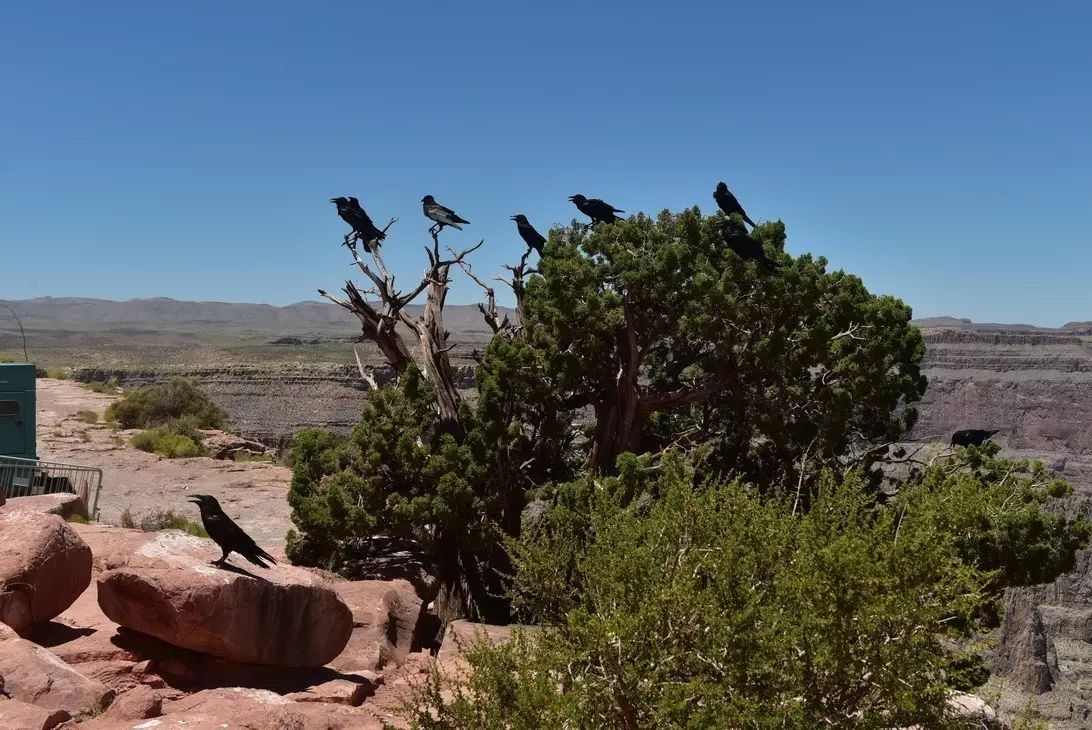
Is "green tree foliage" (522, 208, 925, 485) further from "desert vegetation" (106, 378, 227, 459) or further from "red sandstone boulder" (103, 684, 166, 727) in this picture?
"desert vegetation" (106, 378, 227, 459)

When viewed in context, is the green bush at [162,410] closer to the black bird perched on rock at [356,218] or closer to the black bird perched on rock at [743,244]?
the black bird perched on rock at [356,218]

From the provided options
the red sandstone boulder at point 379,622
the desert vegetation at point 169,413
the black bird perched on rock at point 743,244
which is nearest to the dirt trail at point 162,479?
the desert vegetation at point 169,413

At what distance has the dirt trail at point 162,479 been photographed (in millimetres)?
Result: 21812

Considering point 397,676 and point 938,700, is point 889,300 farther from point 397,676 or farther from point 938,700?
point 938,700

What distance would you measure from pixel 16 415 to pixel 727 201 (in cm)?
1367

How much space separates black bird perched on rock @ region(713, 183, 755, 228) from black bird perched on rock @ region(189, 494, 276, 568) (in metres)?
8.33

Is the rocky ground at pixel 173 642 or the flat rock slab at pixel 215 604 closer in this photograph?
the rocky ground at pixel 173 642

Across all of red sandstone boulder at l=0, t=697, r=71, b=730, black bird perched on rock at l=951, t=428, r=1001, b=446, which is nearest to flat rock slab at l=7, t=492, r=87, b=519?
red sandstone boulder at l=0, t=697, r=71, b=730

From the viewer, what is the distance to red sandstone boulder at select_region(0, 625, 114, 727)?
8.05 metres

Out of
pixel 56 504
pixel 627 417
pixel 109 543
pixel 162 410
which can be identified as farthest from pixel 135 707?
pixel 162 410

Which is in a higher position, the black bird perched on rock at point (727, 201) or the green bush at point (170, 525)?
the black bird perched on rock at point (727, 201)

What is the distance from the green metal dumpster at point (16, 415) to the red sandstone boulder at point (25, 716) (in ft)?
42.0

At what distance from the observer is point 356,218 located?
15.7 meters

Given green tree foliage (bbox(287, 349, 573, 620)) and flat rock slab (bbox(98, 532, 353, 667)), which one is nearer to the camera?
flat rock slab (bbox(98, 532, 353, 667))
